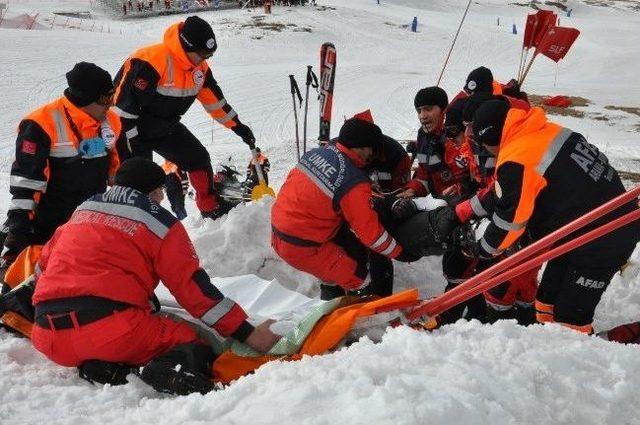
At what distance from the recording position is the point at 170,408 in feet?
6.60

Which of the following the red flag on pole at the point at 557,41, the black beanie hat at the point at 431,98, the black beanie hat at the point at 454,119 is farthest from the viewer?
the red flag on pole at the point at 557,41

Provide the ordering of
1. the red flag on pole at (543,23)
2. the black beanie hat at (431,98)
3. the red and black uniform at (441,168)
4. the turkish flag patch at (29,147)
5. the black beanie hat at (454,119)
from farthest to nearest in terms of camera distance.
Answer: the red flag on pole at (543,23) → the red and black uniform at (441,168) → the black beanie hat at (431,98) → the black beanie hat at (454,119) → the turkish flag patch at (29,147)

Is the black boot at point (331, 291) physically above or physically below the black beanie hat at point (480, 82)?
below

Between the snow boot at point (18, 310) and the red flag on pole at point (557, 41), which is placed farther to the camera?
the red flag on pole at point (557, 41)

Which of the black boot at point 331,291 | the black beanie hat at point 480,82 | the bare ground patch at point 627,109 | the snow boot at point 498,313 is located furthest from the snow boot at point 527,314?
the bare ground patch at point 627,109

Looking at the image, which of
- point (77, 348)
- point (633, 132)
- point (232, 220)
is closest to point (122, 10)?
point (633, 132)

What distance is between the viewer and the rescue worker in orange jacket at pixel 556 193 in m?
2.97

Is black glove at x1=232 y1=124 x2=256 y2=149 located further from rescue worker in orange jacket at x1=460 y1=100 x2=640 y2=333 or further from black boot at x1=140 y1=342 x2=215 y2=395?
black boot at x1=140 y1=342 x2=215 y2=395

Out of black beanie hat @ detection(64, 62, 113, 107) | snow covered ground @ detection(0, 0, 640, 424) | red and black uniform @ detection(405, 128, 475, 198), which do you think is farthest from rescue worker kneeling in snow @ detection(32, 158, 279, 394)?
red and black uniform @ detection(405, 128, 475, 198)

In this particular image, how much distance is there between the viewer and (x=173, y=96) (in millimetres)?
5020

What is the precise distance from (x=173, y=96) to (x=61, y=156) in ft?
5.03

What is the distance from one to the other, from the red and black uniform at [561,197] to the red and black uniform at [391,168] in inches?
60.5

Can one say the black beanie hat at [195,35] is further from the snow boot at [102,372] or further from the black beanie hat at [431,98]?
the snow boot at [102,372]

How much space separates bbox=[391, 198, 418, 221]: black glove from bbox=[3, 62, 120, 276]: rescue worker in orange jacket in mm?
1994
